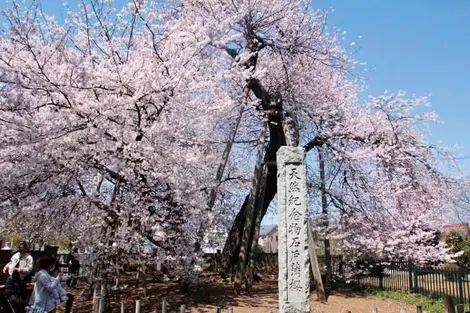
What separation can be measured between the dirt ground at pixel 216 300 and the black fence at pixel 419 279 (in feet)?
5.44

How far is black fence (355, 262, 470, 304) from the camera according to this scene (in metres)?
12.4

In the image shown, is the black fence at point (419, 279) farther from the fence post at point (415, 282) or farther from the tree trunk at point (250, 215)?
the tree trunk at point (250, 215)

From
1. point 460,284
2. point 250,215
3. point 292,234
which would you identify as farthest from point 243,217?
point 292,234

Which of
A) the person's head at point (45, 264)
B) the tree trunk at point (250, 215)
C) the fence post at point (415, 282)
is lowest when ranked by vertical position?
the fence post at point (415, 282)

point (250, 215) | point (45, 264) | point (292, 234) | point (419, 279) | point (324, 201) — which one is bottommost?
point (419, 279)

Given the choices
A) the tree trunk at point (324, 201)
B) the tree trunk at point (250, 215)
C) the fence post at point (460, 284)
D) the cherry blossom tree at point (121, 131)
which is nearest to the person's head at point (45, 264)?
the cherry blossom tree at point (121, 131)

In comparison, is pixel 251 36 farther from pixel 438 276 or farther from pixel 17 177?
pixel 438 276

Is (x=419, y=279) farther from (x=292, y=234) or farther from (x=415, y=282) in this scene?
(x=292, y=234)

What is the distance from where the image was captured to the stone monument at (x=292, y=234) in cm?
709

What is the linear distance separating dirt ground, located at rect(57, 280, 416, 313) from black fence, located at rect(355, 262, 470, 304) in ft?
5.44

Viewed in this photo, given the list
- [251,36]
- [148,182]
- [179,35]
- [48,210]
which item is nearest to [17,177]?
[48,210]

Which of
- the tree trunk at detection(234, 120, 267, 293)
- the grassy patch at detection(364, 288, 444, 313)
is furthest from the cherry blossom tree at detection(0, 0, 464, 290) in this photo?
the grassy patch at detection(364, 288, 444, 313)

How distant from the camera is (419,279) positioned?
14.1 meters

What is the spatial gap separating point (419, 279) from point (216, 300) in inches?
297
